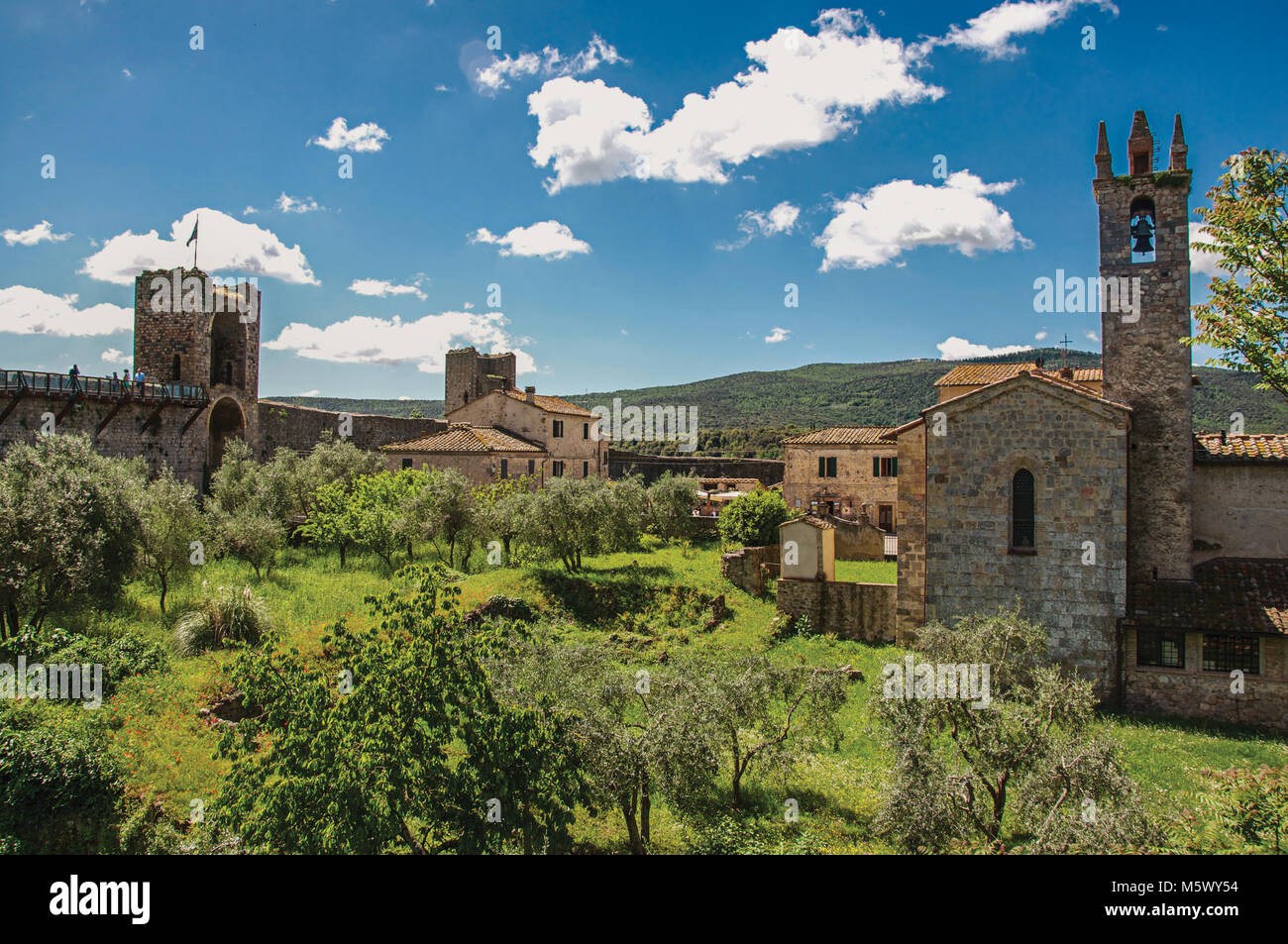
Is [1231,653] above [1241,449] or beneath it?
beneath

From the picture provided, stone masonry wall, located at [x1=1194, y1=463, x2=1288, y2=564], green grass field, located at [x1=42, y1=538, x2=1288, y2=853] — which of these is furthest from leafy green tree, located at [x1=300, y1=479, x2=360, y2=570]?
stone masonry wall, located at [x1=1194, y1=463, x2=1288, y2=564]

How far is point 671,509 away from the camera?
3488cm

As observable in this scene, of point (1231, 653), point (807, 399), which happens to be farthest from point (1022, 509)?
point (807, 399)

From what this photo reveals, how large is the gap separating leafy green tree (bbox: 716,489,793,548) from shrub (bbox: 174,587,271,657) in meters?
18.5

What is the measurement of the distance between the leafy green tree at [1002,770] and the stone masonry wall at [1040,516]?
598cm

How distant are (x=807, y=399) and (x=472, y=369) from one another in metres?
73.7

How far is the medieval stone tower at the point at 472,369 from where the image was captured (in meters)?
51.3

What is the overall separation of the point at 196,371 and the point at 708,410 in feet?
293

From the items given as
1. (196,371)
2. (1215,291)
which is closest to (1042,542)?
(1215,291)

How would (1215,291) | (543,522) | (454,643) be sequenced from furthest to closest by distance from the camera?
(543,522)
(1215,291)
(454,643)

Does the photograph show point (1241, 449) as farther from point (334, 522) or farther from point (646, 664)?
point (334, 522)

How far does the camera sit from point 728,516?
3162cm

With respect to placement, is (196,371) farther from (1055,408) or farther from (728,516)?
(1055,408)

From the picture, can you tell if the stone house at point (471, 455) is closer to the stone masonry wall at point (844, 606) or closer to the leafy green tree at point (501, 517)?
the leafy green tree at point (501, 517)
